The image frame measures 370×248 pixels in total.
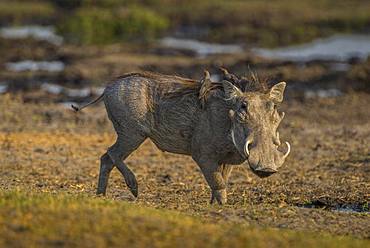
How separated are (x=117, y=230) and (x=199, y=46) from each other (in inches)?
1093

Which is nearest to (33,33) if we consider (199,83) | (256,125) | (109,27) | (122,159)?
(109,27)

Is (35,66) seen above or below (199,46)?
below

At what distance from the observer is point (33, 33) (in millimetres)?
37406

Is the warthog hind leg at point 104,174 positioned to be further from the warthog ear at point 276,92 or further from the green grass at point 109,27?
the green grass at point 109,27

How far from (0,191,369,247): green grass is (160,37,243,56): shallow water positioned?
22.8m

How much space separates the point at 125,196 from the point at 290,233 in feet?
11.3

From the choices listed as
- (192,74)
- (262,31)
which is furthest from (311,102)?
(262,31)

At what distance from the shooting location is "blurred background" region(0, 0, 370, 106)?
2350 cm

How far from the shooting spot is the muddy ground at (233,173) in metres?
8.96

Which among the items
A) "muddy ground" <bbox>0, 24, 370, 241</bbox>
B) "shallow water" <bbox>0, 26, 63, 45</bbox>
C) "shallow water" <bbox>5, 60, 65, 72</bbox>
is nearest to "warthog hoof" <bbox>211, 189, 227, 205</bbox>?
"muddy ground" <bbox>0, 24, 370, 241</bbox>

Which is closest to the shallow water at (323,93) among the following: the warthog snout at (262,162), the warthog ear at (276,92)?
the warthog ear at (276,92)

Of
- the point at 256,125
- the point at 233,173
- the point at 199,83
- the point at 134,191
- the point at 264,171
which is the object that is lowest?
the point at 233,173

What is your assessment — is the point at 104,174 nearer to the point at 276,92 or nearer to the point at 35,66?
the point at 276,92

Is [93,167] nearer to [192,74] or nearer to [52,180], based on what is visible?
[52,180]
